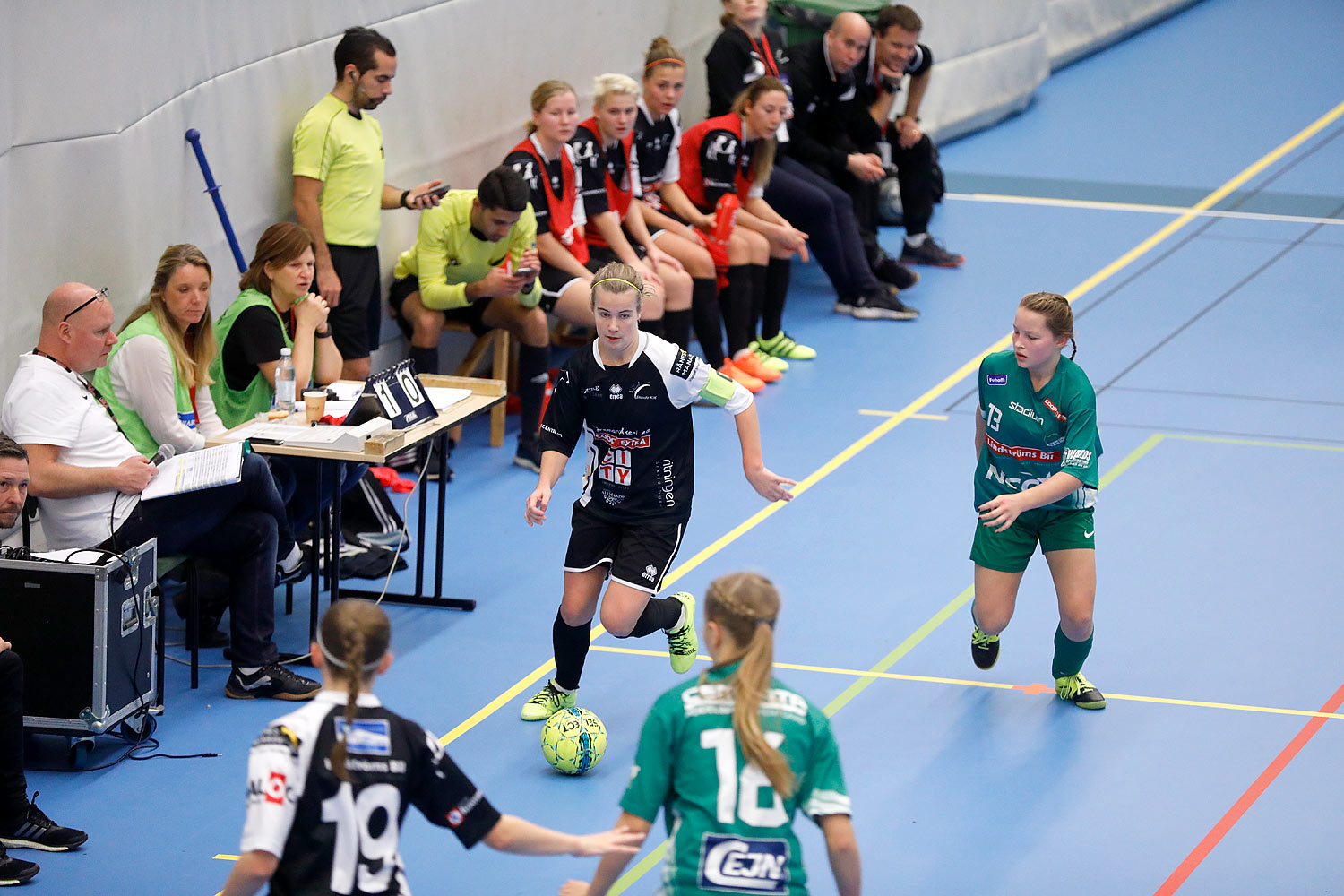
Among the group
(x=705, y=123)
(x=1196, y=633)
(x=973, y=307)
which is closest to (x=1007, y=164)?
(x=973, y=307)

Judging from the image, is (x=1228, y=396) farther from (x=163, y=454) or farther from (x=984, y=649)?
(x=163, y=454)

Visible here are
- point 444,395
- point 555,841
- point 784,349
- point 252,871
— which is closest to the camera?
point 252,871

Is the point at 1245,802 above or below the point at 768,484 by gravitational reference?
below

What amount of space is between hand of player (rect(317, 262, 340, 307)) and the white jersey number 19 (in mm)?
5592

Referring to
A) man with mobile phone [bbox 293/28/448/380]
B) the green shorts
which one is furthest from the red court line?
man with mobile phone [bbox 293/28/448/380]

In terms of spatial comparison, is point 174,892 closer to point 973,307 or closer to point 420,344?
point 420,344

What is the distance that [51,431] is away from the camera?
570 cm

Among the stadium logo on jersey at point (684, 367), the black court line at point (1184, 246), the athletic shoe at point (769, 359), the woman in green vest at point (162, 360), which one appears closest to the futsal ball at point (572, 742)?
the stadium logo on jersey at point (684, 367)

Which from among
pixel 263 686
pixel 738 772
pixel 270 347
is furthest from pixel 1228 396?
pixel 738 772

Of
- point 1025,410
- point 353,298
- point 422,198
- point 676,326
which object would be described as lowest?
point 676,326

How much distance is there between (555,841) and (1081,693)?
128 inches

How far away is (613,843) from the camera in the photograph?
3.49m

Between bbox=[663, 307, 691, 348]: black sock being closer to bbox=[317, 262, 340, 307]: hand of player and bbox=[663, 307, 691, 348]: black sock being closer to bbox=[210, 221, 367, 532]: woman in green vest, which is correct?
bbox=[317, 262, 340, 307]: hand of player

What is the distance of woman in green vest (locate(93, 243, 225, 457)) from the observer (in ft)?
20.5
